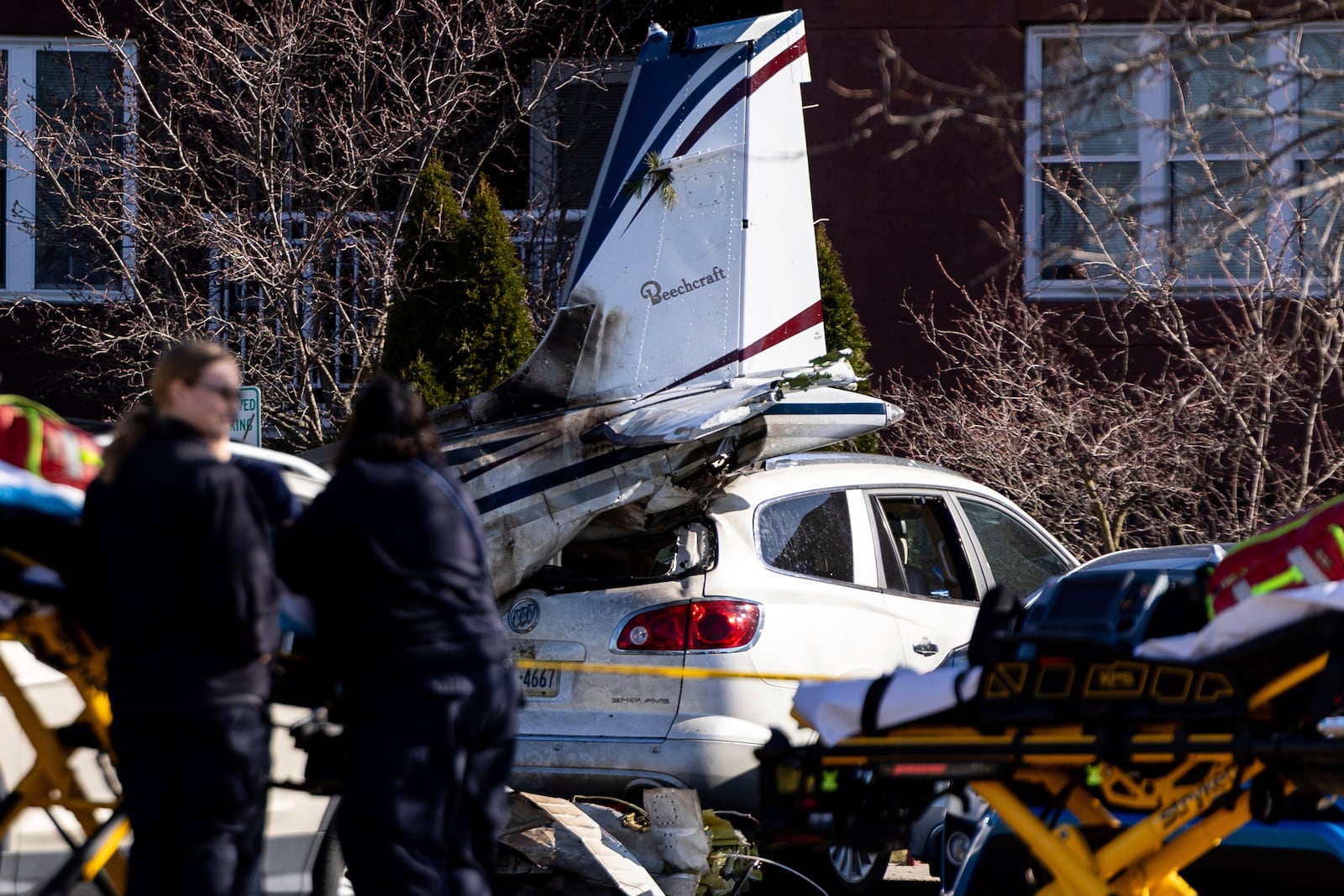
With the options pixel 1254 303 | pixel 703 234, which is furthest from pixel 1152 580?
pixel 1254 303

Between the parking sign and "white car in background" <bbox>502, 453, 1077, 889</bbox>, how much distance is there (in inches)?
91.2

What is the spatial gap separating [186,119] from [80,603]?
881 cm

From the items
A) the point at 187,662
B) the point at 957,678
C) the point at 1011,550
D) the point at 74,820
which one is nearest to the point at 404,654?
the point at 187,662

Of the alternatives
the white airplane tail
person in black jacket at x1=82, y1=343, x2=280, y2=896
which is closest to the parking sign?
the white airplane tail

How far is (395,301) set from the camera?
11.4 metres

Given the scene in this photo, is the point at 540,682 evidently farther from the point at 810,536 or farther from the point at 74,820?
the point at 74,820

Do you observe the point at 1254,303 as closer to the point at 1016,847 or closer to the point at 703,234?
the point at 703,234

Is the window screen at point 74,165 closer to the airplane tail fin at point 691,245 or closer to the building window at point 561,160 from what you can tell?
the building window at point 561,160

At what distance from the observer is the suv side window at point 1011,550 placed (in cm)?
847

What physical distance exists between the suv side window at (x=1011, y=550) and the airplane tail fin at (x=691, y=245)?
1313 mm

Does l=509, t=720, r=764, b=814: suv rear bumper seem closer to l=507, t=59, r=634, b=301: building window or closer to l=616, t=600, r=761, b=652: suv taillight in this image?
l=616, t=600, r=761, b=652: suv taillight

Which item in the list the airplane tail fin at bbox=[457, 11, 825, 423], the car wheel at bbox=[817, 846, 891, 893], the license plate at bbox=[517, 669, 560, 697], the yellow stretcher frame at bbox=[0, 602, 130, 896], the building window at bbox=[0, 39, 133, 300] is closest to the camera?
the yellow stretcher frame at bbox=[0, 602, 130, 896]

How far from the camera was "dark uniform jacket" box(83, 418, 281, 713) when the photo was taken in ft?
13.8

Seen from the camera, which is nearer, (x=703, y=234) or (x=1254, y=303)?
(x=703, y=234)
